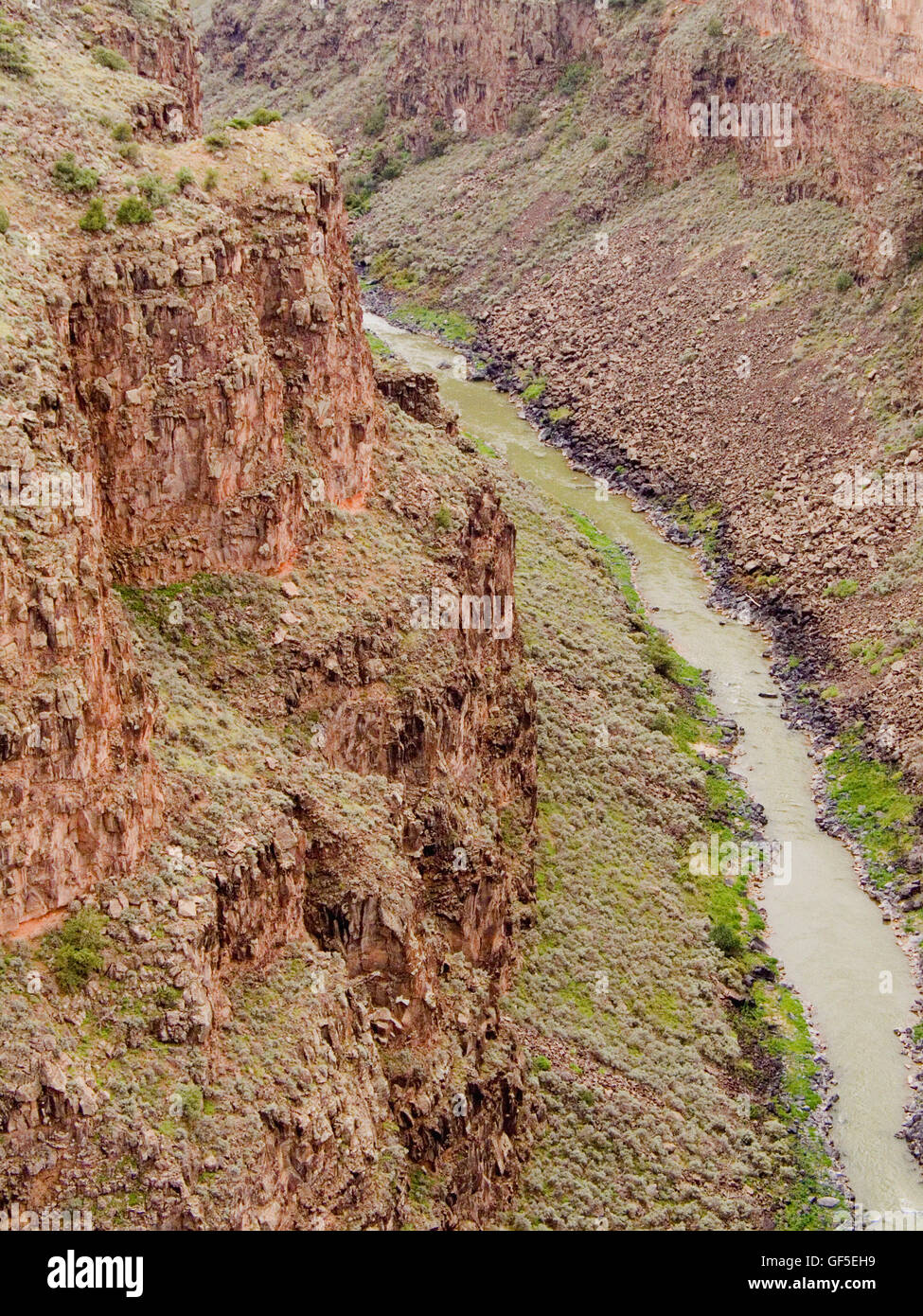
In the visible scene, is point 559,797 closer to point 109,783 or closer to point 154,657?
point 154,657

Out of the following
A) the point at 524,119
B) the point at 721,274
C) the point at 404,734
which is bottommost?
the point at 404,734

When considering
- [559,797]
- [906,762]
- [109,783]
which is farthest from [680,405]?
[109,783]

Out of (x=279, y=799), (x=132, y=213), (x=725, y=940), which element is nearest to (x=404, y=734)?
(x=279, y=799)

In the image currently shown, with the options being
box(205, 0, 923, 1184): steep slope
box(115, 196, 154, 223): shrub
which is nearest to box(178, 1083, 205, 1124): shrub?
box(115, 196, 154, 223): shrub

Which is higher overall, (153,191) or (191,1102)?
(153,191)

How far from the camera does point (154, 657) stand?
153ft

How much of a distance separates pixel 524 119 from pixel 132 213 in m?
88.9

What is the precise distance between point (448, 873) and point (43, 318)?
1815 cm

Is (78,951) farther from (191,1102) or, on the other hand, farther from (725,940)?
(725,940)

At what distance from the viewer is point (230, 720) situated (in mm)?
46406

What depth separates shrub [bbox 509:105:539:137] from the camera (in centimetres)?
12925

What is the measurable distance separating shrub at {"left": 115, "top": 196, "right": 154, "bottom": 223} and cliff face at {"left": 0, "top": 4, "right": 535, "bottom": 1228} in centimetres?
19

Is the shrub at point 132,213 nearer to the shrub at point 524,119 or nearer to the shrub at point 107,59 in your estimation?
the shrub at point 107,59

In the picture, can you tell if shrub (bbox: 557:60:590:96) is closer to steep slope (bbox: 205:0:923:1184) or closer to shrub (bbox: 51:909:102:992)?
steep slope (bbox: 205:0:923:1184)
